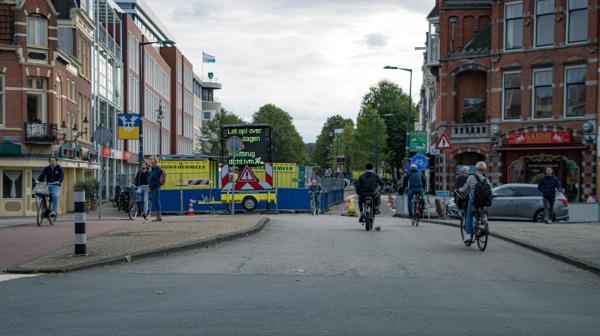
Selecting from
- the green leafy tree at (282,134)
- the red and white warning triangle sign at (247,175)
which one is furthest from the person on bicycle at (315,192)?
the green leafy tree at (282,134)

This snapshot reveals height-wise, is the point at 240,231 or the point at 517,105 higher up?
the point at 517,105

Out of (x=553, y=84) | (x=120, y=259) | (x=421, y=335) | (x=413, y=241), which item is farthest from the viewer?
(x=553, y=84)

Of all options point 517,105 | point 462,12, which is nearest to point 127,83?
point 462,12

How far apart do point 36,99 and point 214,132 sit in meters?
52.5

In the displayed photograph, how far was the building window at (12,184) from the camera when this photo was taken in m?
35.8

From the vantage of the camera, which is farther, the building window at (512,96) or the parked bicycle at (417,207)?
the building window at (512,96)

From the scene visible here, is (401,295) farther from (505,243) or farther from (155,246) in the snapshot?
(505,243)

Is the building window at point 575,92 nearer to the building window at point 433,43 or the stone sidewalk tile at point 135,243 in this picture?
the building window at point 433,43

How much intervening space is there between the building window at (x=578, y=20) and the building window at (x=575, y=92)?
1.46 metres

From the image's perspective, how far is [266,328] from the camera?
646 cm

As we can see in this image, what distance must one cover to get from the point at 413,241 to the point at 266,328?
31.2 feet

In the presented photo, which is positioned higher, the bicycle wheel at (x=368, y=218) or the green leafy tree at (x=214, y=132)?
the green leafy tree at (x=214, y=132)

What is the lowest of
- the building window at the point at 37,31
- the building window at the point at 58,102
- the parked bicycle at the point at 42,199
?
the parked bicycle at the point at 42,199

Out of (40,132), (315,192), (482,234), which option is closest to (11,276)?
(482,234)
